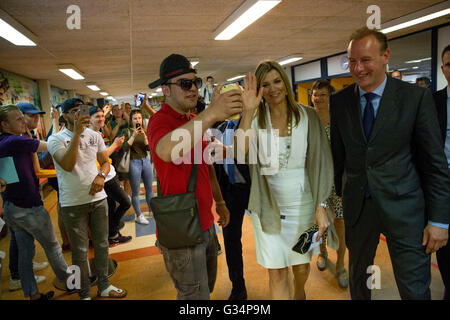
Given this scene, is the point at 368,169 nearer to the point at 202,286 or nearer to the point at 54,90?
the point at 202,286

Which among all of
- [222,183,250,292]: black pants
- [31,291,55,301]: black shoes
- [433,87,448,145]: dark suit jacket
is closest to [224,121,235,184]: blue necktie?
[222,183,250,292]: black pants

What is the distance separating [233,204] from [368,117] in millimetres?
1303

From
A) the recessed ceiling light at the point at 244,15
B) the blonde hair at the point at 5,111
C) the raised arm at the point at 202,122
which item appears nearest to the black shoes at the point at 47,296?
the blonde hair at the point at 5,111

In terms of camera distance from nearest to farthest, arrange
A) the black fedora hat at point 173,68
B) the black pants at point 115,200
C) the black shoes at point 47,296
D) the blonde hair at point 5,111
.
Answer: the black fedora hat at point 173,68 < the blonde hair at point 5,111 < the black shoes at point 47,296 < the black pants at point 115,200

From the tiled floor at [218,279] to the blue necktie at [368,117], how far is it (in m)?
1.38

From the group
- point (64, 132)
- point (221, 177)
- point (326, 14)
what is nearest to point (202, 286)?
point (221, 177)

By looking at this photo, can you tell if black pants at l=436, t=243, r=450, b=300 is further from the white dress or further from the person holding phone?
the person holding phone

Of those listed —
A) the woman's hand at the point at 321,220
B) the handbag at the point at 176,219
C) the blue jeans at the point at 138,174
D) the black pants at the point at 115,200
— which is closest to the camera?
the handbag at the point at 176,219

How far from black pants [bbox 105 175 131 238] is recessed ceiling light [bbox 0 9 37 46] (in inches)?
95.4

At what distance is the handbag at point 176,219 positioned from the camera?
142cm

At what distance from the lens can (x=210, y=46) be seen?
6.20m

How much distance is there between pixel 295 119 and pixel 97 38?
4.28 metres

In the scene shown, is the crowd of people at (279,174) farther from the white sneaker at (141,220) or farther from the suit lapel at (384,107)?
the white sneaker at (141,220)

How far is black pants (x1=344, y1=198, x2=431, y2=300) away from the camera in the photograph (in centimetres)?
167
